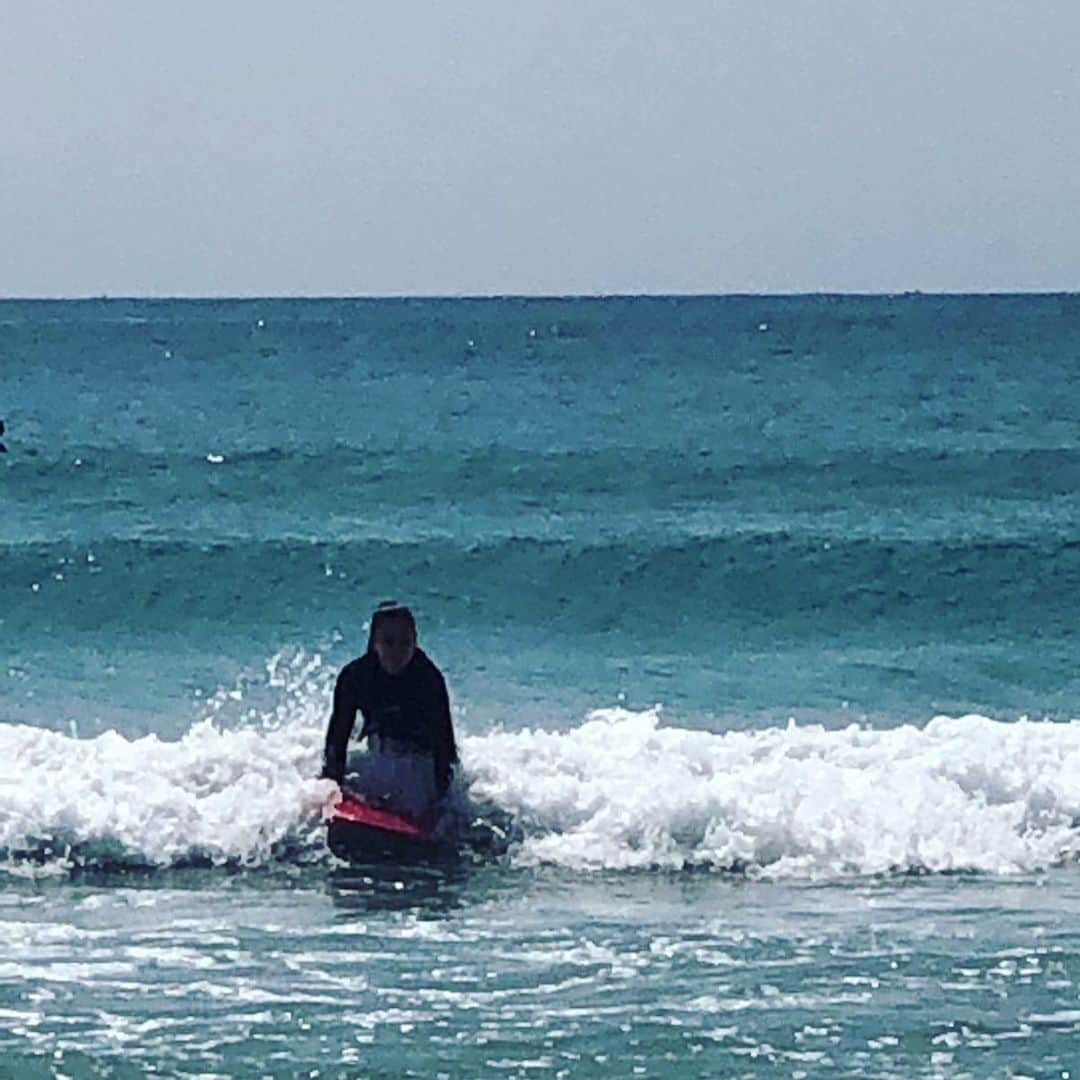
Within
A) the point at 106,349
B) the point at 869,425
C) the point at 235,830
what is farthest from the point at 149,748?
the point at 106,349

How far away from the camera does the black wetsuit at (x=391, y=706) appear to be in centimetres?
1141

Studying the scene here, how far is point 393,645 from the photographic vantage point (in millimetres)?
11328

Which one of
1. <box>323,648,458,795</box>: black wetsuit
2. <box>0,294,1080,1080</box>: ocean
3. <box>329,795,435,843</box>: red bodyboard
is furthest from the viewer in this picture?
<box>323,648,458,795</box>: black wetsuit

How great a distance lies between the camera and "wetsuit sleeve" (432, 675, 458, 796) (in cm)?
1143

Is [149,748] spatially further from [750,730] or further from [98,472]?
[98,472]

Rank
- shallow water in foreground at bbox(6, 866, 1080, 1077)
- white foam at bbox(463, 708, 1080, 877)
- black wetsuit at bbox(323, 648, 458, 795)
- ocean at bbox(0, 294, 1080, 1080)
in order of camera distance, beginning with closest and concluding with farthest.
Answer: shallow water in foreground at bbox(6, 866, 1080, 1077), ocean at bbox(0, 294, 1080, 1080), black wetsuit at bbox(323, 648, 458, 795), white foam at bbox(463, 708, 1080, 877)

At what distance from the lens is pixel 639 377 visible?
54.0 meters

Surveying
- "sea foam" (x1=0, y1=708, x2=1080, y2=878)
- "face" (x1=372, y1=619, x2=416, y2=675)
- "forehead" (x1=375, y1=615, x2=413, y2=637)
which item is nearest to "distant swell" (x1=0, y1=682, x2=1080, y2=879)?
"sea foam" (x1=0, y1=708, x2=1080, y2=878)

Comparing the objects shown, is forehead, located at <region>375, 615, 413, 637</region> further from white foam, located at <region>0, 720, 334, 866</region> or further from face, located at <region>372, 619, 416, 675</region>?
white foam, located at <region>0, 720, 334, 866</region>

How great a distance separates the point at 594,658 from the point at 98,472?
1384 cm

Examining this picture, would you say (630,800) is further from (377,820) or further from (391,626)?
(391,626)

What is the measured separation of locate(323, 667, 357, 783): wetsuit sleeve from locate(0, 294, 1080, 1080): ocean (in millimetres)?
440

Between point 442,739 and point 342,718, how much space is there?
475 mm

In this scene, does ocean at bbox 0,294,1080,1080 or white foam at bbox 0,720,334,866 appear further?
white foam at bbox 0,720,334,866
